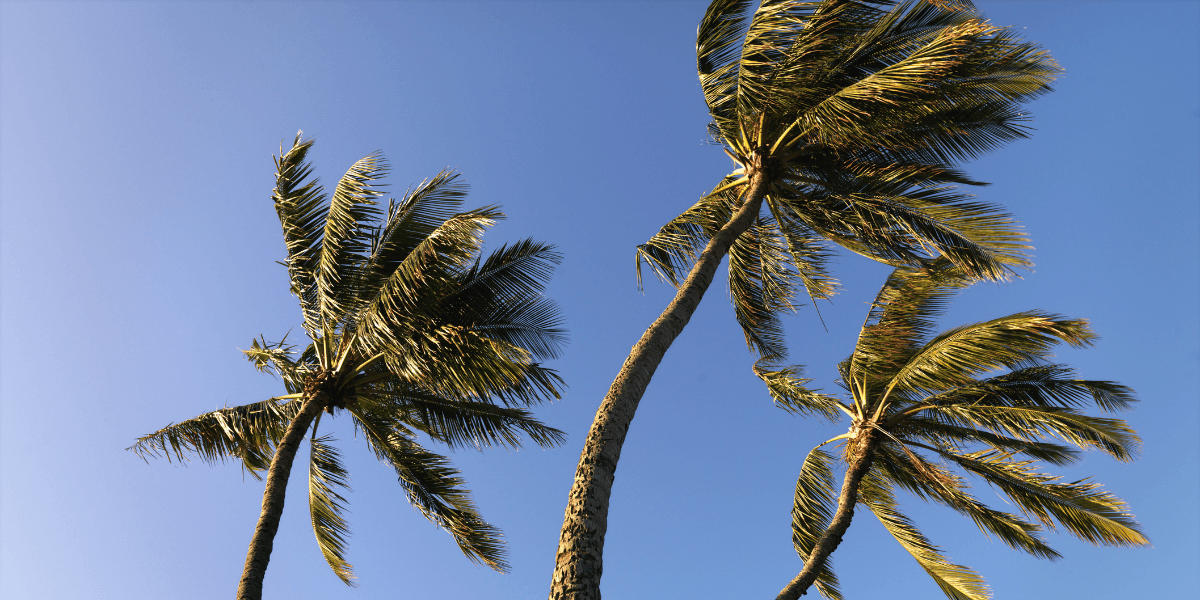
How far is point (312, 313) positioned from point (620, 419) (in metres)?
5.20

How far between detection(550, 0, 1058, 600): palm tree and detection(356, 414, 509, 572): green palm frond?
13.7 feet

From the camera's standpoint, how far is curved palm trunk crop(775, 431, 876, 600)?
8.64 metres

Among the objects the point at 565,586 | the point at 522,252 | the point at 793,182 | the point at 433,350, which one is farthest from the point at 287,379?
the point at 793,182

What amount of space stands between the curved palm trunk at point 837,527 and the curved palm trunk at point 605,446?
3.60 meters

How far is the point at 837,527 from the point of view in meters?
9.08

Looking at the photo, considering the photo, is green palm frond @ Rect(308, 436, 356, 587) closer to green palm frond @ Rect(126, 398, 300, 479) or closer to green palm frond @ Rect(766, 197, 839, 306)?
green palm frond @ Rect(126, 398, 300, 479)

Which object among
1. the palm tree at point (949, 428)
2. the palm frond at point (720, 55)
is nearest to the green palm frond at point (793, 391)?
the palm tree at point (949, 428)

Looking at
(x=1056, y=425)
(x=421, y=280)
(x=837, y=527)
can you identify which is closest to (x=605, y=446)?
(x=421, y=280)

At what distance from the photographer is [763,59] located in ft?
28.0

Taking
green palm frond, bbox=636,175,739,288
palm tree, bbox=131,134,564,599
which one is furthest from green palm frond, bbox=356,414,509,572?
green palm frond, bbox=636,175,739,288

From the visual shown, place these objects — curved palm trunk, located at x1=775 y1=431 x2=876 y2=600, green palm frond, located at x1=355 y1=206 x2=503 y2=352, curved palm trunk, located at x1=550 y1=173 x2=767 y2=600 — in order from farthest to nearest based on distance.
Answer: curved palm trunk, located at x1=775 y1=431 x2=876 y2=600, green palm frond, located at x1=355 y1=206 x2=503 y2=352, curved palm trunk, located at x1=550 y1=173 x2=767 y2=600

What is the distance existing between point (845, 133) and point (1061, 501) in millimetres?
5148

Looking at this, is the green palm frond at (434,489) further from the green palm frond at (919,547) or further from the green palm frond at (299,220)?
the green palm frond at (919,547)

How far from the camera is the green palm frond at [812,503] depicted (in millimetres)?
10820
